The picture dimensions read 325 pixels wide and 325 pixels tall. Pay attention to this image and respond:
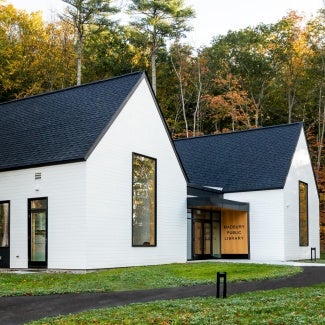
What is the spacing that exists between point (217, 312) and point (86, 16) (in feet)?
109

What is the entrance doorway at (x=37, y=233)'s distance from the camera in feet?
65.1

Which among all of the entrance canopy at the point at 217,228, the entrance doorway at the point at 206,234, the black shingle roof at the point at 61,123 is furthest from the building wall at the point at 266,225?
the black shingle roof at the point at 61,123

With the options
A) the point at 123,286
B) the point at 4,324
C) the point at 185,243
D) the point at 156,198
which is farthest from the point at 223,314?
the point at 185,243

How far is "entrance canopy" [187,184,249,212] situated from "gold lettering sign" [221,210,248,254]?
88 cm

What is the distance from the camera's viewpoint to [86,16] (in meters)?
39.6

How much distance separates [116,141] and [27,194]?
3.66 m

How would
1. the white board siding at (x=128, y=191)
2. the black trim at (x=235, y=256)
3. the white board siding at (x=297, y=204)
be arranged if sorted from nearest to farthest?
the white board siding at (x=128, y=191) → the white board siding at (x=297, y=204) → the black trim at (x=235, y=256)

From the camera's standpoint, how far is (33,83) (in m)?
42.7

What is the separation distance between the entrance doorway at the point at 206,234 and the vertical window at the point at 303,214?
4.41 m

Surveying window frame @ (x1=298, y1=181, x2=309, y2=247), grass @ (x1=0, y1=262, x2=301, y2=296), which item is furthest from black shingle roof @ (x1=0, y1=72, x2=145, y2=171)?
window frame @ (x1=298, y1=181, x2=309, y2=247)

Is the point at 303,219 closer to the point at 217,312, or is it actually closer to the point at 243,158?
the point at 243,158

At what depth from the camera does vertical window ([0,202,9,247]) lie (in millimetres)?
20906

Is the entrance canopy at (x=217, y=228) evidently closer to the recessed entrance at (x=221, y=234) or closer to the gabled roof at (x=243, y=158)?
the recessed entrance at (x=221, y=234)

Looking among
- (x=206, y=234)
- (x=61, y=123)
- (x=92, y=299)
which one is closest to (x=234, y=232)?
(x=206, y=234)
